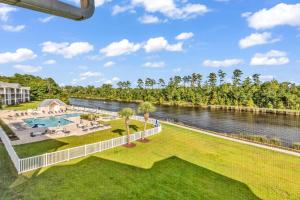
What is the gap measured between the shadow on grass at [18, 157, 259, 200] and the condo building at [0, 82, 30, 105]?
5155 cm

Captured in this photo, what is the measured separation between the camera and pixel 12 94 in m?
60.5

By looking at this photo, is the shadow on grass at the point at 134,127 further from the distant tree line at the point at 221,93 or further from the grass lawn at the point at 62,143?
the distant tree line at the point at 221,93

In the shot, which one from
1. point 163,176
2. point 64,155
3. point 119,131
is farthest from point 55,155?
point 119,131

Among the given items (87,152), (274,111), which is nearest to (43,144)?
(87,152)

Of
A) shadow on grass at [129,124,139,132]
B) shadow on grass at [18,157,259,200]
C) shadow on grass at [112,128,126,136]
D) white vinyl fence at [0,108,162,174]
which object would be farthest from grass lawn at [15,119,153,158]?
shadow on grass at [18,157,259,200]

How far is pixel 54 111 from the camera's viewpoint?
41.0 meters

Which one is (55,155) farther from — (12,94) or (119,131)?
(12,94)

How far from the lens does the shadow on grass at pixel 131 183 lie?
1017 centimetres

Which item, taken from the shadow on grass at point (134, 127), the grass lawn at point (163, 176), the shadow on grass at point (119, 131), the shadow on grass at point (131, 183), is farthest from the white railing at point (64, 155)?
the shadow on grass at point (134, 127)

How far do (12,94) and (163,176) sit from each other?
63080 mm

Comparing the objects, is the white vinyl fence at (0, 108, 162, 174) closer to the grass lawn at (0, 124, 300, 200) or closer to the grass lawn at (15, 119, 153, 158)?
the grass lawn at (0, 124, 300, 200)

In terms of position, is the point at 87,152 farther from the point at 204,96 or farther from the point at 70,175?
the point at 204,96

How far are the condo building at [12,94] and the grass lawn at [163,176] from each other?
47507 millimetres

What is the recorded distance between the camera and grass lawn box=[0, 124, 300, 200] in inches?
408
